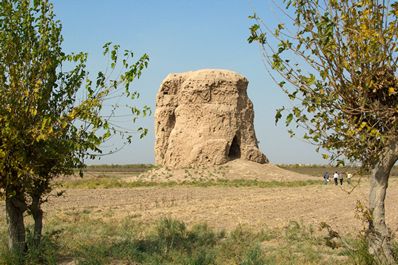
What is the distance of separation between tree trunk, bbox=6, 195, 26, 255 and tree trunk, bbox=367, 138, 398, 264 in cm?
616

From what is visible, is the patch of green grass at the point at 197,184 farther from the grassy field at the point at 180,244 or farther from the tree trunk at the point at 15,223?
the tree trunk at the point at 15,223

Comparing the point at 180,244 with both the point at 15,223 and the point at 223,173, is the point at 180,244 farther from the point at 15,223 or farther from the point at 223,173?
the point at 223,173

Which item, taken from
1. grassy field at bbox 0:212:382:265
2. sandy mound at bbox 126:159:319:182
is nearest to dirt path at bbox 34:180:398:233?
grassy field at bbox 0:212:382:265

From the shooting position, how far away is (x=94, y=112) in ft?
31.2

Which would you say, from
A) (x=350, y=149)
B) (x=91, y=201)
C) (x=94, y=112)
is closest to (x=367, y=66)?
(x=350, y=149)

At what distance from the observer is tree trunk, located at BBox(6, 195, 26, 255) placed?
9.91 meters

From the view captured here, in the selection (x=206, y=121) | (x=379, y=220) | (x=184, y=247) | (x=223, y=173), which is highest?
(x=206, y=121)

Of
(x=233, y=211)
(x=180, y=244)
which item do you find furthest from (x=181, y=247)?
Result: (x=233, y=211)

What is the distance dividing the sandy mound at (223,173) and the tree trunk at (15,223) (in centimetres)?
3191

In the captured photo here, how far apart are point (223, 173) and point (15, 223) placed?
33877mm

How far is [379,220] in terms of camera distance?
25.6 feet

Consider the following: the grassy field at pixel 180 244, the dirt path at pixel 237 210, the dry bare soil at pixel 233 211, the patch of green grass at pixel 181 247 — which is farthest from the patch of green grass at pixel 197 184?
the patch of green grass at pixel 181 247

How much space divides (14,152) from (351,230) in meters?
9.28

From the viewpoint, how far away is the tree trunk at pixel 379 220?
303 inches
